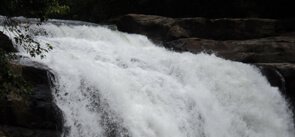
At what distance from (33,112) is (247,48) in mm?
10518

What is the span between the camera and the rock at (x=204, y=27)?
803 inches

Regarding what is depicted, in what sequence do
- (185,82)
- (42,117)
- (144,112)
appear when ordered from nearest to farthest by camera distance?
(42,117), (144,112), (185,82)

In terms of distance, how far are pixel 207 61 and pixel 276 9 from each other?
1014cm

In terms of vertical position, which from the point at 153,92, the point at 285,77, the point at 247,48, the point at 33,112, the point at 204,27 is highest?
the point at 33,112

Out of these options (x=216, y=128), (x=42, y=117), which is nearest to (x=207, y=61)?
(x=216, y=128)

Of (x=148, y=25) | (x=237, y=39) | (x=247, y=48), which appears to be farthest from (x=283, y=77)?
(x=148, y=25)

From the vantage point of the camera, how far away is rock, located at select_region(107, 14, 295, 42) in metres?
20.4

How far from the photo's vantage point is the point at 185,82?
14750 millimetres

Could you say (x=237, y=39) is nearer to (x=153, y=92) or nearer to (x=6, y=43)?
(x=153, y=92)

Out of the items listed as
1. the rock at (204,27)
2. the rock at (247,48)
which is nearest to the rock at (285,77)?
the rock at (247,48)

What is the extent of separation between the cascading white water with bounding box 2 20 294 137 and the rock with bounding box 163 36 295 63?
1153 millimetres

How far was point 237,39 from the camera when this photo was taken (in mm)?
20828

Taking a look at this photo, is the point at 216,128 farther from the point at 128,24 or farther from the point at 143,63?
the point at 128,24

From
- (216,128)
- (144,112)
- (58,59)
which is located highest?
(58,59)
